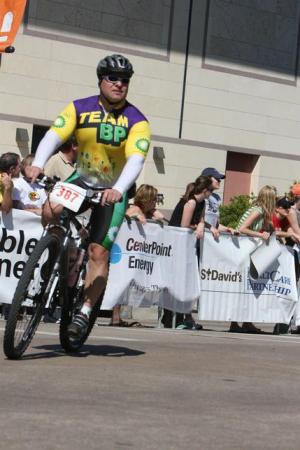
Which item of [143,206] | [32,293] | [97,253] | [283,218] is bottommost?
[32,293]

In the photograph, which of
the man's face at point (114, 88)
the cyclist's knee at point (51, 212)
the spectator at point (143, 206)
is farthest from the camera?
the spectator at point (143, 206)

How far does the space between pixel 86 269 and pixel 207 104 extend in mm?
22910

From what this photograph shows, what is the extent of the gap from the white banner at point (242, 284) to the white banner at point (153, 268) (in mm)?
260

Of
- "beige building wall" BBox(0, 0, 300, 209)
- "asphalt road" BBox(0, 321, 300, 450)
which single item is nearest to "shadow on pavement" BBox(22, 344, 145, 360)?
"asphalt road" BBox(0, 321, 300, 450)

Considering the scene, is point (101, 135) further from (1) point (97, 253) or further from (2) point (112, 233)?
(1) point (97, 253)

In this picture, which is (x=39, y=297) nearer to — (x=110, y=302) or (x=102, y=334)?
(x=102, y=334)

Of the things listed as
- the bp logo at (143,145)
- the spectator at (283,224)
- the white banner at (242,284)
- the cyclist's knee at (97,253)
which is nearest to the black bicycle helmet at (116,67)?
the bp logo at (143,145)

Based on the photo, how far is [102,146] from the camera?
9016mm

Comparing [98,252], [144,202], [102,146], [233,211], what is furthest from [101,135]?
[233,211]

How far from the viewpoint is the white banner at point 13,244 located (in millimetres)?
13891

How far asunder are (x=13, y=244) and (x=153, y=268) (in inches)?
72.7

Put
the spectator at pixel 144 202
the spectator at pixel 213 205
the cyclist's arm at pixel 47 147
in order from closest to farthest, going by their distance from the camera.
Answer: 1. the cyclist's arm at pixel 47 147
2. the spectator at pixel 144 202
3. the spectator at pixel 213 205

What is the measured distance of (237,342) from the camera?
39.7ft

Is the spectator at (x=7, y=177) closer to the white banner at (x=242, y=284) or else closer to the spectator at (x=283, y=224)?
the white banner at (x=242, y=284)
